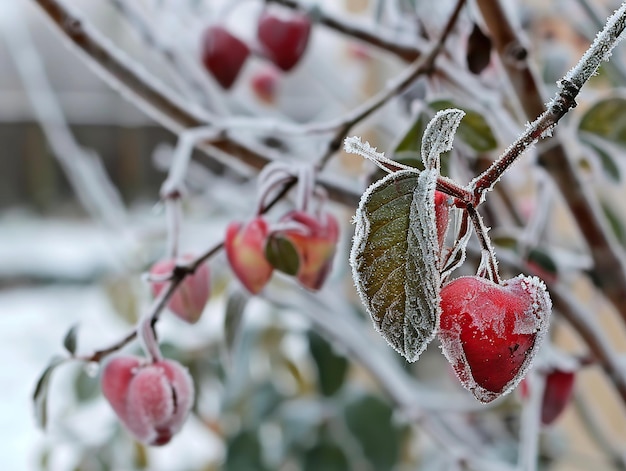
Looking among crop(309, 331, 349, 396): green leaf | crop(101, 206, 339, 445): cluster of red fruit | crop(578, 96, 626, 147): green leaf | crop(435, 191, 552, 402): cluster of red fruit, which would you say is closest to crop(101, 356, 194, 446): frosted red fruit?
crop(101, 206, 339, 445): cluster of red fruit

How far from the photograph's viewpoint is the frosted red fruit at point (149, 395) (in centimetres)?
35

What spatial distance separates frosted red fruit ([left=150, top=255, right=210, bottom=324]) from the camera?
0.37 metres

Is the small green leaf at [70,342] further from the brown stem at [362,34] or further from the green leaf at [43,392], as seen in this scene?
the brown stem at [362,34]

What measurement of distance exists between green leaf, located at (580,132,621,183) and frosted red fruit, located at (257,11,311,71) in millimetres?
181

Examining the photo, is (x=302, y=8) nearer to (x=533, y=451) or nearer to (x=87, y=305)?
(x=533, y=451)

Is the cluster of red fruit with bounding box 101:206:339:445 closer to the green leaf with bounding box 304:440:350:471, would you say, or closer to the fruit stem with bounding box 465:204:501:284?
the fruit stem with bounding box 465:204:501:284

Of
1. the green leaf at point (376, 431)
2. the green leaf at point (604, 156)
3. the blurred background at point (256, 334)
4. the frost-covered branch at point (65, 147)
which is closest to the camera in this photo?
the green leaf at point (604, 156)

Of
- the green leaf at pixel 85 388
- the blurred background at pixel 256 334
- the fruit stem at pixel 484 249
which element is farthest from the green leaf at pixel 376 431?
the fruit stem at pixel 484 249

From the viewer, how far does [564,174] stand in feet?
1.42

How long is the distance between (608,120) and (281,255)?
21 cm

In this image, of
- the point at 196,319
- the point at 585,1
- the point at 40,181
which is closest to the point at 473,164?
the point at 585,1

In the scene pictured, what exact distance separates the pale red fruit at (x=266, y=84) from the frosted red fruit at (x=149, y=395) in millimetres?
541

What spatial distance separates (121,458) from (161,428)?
0.54 metres

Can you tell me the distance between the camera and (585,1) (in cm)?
46
